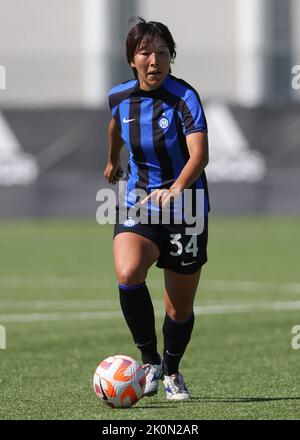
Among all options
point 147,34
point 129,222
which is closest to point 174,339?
point 129,222

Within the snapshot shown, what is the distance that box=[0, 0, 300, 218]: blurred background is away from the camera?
24.1m

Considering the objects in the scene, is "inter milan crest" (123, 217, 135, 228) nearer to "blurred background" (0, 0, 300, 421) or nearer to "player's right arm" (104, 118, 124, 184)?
"player's right arm" (104, 118, 124, 184)

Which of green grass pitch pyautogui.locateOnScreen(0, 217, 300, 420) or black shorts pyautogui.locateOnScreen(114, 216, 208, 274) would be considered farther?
black shorts pyautogui.locateOnScreen(114, 216, 208, 274)

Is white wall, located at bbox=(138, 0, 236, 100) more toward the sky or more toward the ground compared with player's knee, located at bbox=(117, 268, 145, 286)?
more toward the sky

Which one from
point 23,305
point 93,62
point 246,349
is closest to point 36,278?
point 23,305

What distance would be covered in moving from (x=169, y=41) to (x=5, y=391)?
236 cm

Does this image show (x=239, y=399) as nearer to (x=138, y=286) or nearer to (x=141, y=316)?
(x=141, y=316)

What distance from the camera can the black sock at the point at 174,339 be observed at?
773 centimetres

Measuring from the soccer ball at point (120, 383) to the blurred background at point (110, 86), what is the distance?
16.4m

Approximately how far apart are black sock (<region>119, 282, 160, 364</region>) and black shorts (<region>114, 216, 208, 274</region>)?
224 mm

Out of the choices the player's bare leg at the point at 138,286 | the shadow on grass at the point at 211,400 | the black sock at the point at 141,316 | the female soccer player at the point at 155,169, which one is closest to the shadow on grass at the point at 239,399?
the shadow on grass at the point at 211,400

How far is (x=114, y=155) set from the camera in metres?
8.02

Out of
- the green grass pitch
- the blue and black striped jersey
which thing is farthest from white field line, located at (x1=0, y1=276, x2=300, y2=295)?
the blue and black striped jersey

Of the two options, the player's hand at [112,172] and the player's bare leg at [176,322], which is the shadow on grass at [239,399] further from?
the player's hand at [112,172]
